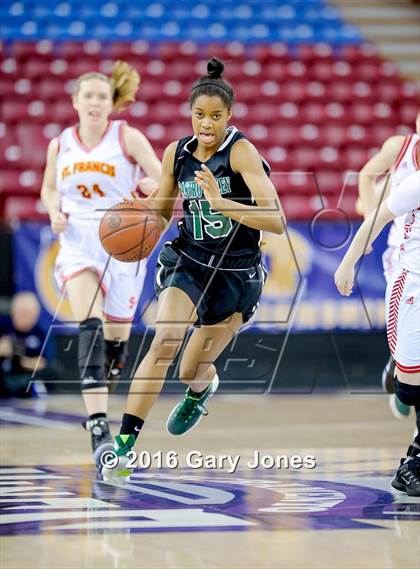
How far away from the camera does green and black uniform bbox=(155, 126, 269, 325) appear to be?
437 centimetres

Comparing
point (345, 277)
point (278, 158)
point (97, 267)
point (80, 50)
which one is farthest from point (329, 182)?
point (345, 277)

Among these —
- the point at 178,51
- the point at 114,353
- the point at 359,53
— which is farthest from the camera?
the point at 359,53

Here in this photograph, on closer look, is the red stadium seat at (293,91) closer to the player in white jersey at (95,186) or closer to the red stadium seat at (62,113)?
the red stadium seat at (62,113)

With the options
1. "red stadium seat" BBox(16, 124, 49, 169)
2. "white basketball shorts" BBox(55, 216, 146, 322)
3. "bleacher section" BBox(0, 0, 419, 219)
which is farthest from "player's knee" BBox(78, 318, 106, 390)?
"red stadium seat" BBox(16, 124, 49, 169)

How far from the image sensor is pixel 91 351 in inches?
216

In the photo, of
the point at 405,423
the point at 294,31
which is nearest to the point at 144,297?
the point at 405,423

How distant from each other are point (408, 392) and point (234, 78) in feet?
34.5

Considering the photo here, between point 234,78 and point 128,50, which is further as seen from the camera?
point 128,50

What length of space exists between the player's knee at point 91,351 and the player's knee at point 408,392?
5.23ft

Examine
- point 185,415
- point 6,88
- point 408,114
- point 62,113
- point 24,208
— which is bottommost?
point 185,415

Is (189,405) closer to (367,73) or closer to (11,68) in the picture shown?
(11,68)

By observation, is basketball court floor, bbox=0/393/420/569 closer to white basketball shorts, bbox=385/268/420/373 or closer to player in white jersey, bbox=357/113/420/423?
white basketball shorts, bbox=385/268/420/373

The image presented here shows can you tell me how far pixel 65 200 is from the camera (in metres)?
6.05

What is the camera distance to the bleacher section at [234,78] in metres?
13.3
